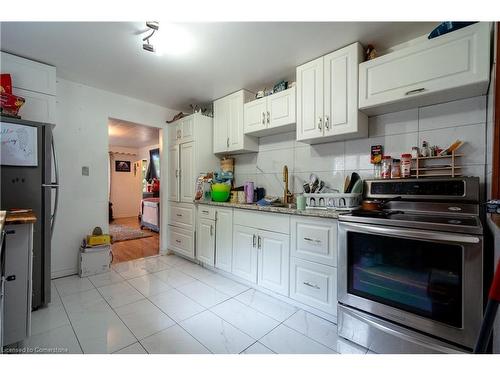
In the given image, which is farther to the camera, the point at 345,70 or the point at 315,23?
the point at 345,70

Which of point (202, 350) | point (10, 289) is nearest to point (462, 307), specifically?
point (202, 350)

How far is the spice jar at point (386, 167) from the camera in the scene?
1.76 metres

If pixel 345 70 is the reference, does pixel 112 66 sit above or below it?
above

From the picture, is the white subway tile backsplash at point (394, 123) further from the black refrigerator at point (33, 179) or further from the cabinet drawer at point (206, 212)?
A: the black refrigerator at point (33, 179)

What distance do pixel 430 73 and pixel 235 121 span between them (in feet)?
6.04

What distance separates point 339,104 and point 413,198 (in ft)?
2.99

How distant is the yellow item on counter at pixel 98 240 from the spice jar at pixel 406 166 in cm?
310

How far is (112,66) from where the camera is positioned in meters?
2.14

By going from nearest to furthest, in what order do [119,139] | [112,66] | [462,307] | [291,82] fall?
[462,307], [112,66], [291,82], [119,139]

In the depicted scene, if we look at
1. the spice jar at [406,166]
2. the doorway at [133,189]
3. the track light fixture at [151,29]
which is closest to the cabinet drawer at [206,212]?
the doorway at [133,189]

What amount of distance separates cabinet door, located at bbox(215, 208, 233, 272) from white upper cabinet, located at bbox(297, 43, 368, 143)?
3.69ft

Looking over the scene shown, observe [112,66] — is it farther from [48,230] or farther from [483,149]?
[483,149]

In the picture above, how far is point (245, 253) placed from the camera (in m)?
2.20

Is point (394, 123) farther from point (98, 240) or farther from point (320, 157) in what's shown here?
point (98, 240)
